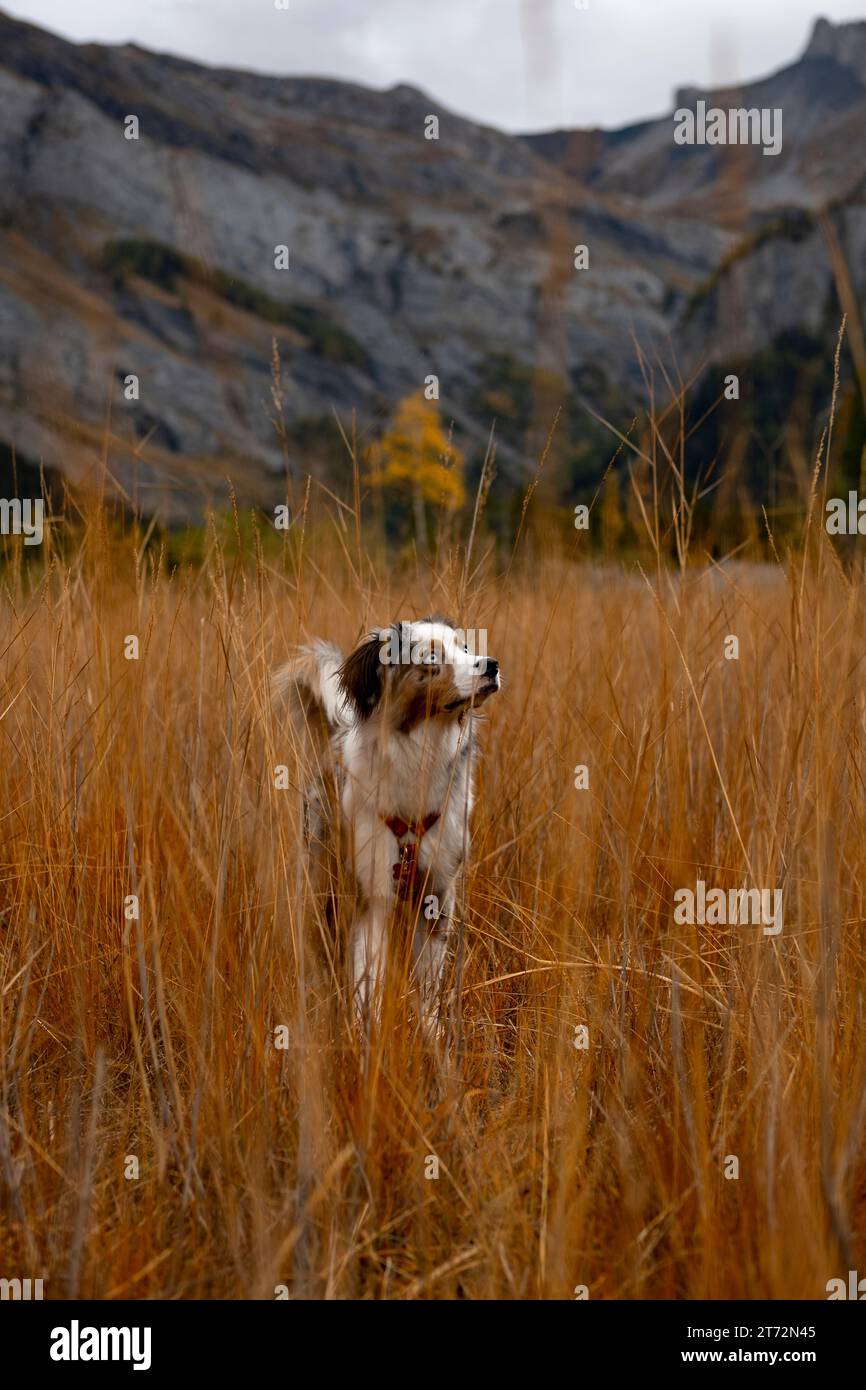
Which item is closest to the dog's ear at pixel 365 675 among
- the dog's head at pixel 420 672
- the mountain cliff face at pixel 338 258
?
the dog's head at pixel 420 672

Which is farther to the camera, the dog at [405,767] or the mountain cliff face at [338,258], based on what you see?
the dog at [405,767]

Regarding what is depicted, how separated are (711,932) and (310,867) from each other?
1.05 m

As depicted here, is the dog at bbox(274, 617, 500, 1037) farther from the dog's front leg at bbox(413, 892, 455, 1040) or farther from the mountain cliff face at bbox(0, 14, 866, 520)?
the mountain cliff face at bbox(0, 14, 866, 520)

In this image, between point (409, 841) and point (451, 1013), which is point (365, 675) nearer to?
point (409, 841)

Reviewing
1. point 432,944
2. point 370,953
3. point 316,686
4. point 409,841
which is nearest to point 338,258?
point 316,686

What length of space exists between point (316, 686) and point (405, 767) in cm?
41

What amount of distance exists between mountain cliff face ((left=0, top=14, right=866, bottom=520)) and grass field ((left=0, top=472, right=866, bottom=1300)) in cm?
48

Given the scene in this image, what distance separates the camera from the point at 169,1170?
176cm

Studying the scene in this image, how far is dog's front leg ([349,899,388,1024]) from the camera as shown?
1.98m

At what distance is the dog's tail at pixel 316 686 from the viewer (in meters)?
2.86

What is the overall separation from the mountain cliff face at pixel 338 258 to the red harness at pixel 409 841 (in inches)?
38.6

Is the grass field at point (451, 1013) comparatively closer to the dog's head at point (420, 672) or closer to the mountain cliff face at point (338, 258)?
the dog's head at point (420, 672)

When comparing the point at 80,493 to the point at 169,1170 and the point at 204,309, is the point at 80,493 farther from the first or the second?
the point at 169,1170

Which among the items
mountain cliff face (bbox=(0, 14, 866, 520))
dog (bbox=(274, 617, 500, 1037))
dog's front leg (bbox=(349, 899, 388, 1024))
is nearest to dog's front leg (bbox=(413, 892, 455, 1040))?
dog (bbox=(274, 617, 500, 1037))
